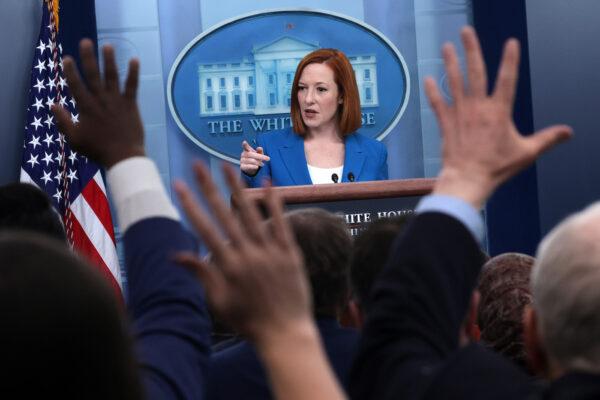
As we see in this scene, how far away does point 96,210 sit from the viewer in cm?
486

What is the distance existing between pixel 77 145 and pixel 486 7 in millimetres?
4513

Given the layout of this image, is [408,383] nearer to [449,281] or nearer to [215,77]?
[449,281]

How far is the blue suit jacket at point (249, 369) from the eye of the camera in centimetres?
160

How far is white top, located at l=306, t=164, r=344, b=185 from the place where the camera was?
13.3ft

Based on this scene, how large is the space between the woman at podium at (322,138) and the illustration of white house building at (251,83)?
121cm

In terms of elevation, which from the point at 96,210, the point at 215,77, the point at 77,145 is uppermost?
the point at 215,77

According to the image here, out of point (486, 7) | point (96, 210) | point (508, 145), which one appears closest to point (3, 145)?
point (96, 210)

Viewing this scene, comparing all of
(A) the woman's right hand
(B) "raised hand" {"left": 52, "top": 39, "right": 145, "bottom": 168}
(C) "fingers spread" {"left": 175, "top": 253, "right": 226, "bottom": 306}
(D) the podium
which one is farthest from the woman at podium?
(C) "fingers spread" {"left": 175, "top": 253, "right": 226, "bottom": 306}

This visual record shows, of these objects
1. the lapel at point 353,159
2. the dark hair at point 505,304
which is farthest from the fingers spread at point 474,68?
the lapel at point 353,159

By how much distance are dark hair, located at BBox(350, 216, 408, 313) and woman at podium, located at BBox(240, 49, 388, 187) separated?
7.01 feet

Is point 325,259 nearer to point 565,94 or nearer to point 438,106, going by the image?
point 438,106

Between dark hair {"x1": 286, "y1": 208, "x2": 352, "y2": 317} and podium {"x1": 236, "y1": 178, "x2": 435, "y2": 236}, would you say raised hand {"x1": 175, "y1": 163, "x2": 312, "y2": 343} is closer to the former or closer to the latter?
dark hair {"x1": 286, "y1": 208, "x2": 352, "y2": 317}

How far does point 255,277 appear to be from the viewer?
0.80m

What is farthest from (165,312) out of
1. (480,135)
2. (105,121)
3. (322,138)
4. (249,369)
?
(322,138)
